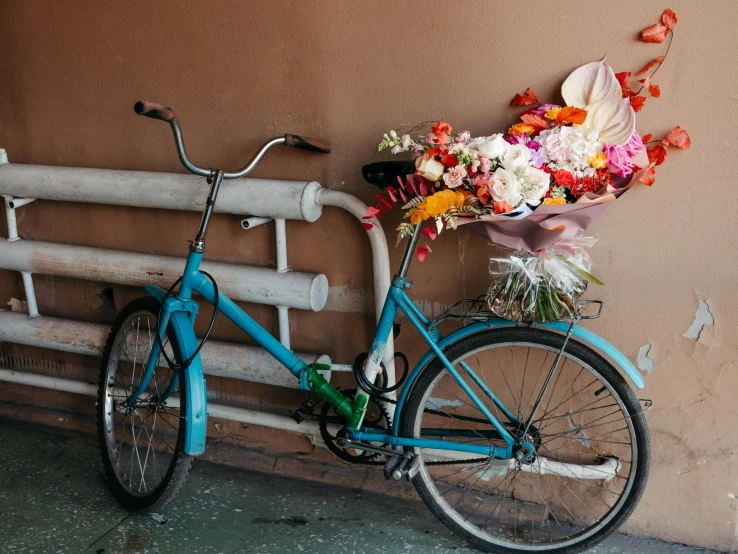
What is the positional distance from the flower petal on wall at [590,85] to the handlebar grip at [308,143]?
823 millimetres

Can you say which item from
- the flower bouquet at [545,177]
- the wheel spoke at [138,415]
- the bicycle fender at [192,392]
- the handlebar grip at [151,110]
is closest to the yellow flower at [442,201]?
the flower bouquet at [545,177]

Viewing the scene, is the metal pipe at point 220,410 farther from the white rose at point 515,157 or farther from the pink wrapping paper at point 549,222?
the white rose at point 515,157

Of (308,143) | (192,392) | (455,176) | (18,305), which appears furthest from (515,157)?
(18,305)

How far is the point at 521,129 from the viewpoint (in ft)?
6.74

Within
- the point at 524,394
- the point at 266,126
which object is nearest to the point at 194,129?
the point at 266,126

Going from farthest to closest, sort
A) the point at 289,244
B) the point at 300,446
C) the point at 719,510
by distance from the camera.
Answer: the point at 300,446, the point at 289,244, the point at 719,510

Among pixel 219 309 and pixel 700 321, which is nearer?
pixel 700 321

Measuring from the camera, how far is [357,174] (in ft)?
8.16

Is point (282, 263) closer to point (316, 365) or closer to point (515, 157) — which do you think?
point (316, 365)

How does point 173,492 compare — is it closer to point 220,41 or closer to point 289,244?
point 289,244

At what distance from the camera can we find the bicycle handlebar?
203cm

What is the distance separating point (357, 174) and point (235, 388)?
1.11 meters

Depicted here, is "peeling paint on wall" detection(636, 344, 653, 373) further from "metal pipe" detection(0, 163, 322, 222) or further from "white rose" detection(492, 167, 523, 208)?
"metal pipe" detection(0, 163, 322, 222)

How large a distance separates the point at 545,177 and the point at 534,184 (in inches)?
1.4
